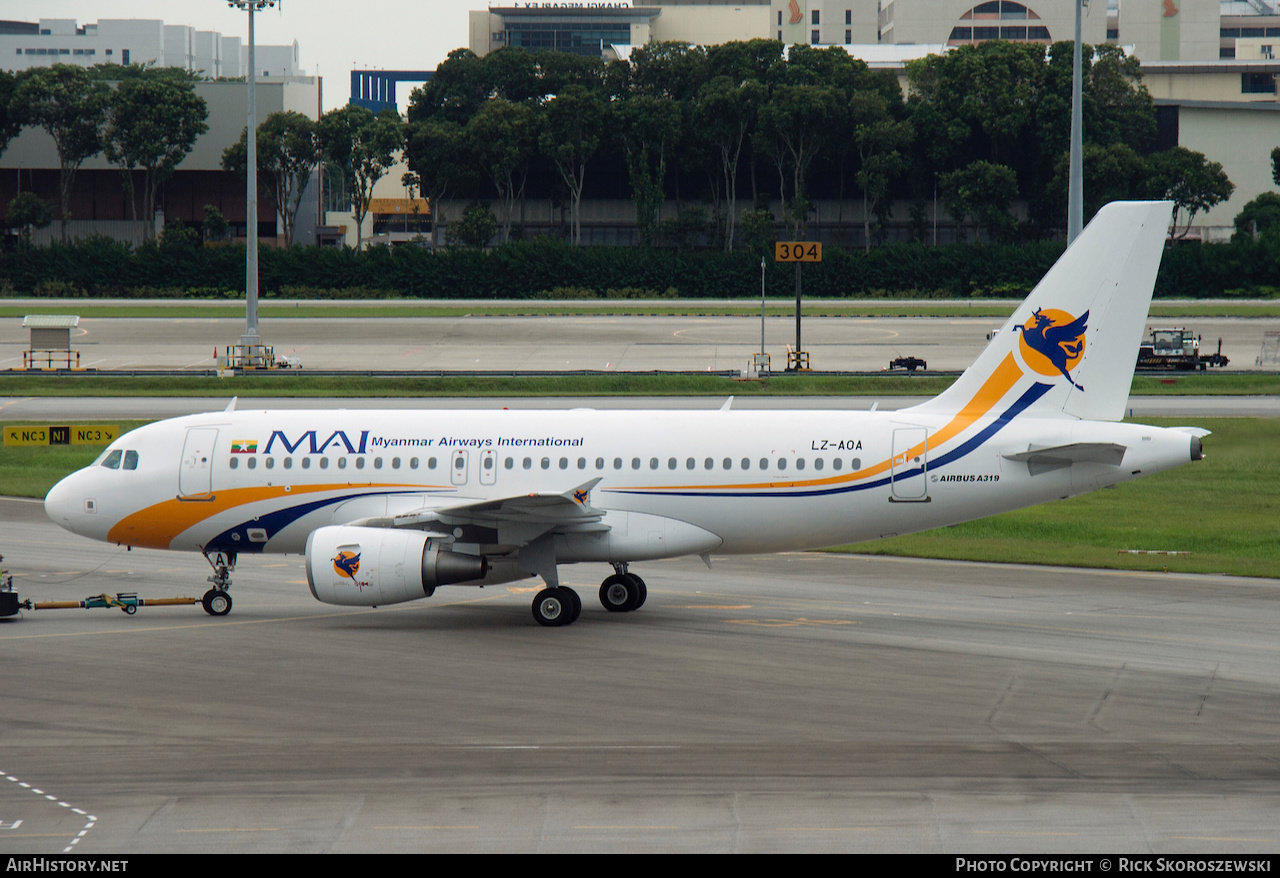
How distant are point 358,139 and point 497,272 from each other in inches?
885

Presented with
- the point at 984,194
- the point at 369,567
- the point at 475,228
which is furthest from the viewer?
the point at 475,228

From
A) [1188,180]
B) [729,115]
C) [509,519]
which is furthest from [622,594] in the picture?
[1188,180]

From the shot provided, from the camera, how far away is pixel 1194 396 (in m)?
62.5

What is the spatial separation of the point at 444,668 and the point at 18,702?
659 centimetres

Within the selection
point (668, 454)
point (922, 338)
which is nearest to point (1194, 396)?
point (922, 338)

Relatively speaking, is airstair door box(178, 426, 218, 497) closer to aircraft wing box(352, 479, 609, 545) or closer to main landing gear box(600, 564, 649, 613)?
aircraft wing box(352, 479, 609, 545)

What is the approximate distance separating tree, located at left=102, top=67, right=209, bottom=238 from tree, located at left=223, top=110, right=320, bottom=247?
4575mm

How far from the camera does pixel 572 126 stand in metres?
133

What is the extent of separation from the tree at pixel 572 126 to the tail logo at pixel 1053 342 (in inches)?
4379

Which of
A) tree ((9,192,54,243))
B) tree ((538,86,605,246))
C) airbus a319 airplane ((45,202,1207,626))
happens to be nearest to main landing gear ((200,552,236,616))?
airbus a319 airplane ((45,202,1207,626))

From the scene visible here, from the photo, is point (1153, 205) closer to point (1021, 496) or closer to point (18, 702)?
point (1021, 496)

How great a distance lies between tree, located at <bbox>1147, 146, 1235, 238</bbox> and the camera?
127 meters

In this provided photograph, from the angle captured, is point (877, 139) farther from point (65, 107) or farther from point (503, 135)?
point (65, 107)
